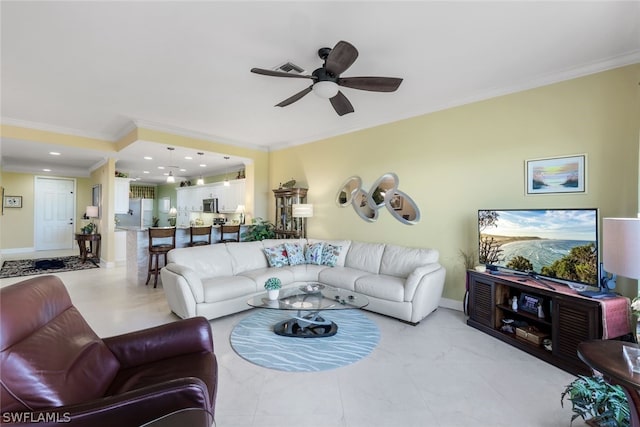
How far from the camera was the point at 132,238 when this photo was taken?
5.18 metres

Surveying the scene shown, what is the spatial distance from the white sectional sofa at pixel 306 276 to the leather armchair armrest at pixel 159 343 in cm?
146

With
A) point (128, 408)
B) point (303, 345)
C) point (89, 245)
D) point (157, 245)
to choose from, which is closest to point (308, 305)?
point (303, 345)

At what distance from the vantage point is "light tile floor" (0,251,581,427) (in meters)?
1.79

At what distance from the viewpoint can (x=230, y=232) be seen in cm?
562

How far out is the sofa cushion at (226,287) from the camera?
3262 millimetres

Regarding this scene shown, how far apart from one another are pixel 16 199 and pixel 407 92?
35.5 feet

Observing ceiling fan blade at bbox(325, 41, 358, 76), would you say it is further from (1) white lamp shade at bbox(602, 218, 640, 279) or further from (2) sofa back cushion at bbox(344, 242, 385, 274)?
(2) sofa back cushion at bbox(344, 242, 385, 274)

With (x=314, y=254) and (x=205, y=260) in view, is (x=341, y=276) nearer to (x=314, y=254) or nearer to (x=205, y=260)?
(x=314, y=254)

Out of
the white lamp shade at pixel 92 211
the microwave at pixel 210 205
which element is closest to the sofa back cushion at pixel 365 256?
the microwave at pixel 210 205

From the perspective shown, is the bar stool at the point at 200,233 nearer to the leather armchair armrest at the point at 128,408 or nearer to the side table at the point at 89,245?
the side table at the point at 89,245

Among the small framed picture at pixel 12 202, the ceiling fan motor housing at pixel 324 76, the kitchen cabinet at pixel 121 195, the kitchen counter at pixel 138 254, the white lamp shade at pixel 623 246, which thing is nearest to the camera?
the white lamp shade at pixel 623 246

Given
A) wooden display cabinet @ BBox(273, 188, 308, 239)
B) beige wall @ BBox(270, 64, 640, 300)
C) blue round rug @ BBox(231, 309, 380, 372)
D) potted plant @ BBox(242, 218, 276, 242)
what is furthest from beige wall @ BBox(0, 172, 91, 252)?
blue round rug @ BBox(231, 309, 380, 372)

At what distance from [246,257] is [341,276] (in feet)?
4.87

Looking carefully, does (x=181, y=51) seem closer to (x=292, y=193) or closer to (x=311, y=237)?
(x=292, y=193)
